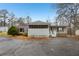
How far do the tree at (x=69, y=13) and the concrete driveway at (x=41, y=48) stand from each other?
0.21 meters

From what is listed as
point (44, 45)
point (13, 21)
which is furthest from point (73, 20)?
point (13, 21)

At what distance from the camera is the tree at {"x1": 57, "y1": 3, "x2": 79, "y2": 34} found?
2.81 metres

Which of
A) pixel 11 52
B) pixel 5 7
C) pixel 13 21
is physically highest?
pixel 5 7

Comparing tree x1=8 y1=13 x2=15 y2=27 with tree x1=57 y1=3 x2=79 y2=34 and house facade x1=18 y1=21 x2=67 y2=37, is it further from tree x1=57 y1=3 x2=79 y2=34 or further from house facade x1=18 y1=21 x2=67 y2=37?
tree x1=57 y1=3 x2=79 y2=34

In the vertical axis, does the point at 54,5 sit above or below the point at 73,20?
above

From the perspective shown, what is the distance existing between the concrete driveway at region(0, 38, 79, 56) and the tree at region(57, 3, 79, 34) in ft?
0.70

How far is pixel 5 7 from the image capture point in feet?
9.14

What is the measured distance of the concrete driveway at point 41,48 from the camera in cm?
279

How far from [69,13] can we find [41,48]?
56cm

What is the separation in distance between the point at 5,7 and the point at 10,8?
0.20 feet

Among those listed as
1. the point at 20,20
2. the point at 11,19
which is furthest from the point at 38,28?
the point at 11,19

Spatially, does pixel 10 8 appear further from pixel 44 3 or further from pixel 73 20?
pixel 73 20

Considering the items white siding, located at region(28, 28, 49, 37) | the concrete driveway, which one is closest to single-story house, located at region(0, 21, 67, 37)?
white siding, located at region(28, 28, 49, 37)

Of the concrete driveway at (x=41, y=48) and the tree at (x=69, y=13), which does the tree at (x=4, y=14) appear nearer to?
the concrete driveway at (x=41, y=48)
